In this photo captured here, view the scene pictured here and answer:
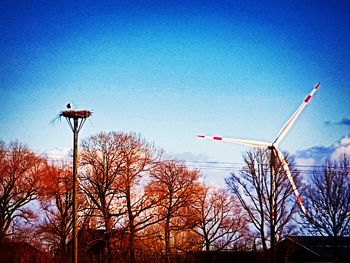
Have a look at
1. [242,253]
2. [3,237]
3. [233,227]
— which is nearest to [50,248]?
[3,237]

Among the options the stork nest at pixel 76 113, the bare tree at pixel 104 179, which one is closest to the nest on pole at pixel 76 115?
the stork nest at pixel 76 113

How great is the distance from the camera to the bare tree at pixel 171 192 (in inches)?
1811

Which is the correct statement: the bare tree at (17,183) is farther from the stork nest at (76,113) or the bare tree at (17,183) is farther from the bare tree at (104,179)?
the stork nest at (76,113)

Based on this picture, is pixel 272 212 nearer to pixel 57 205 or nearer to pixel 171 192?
pixel 171 192

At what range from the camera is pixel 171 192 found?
154ft

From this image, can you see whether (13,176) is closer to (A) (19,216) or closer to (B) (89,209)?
(A) (19,216)

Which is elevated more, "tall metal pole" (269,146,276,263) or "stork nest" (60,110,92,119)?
"stork nest" (60,110,92,119)

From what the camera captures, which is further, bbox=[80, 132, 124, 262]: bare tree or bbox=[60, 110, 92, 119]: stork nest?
bbox=[80, 132, 124, 262]: bare tree

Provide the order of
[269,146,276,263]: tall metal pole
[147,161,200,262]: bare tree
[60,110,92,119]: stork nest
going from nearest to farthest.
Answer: [60,110,92,119]: stork nest, [269,146,276,263]: tall metal pole, [147,161,200,262]: bare tree

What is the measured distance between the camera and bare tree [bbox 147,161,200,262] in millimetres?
46000

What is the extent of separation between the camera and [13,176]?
174 feet

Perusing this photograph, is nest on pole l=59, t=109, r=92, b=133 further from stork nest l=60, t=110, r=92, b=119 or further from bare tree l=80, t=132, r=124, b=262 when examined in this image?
bare tree l=80, t=132, r=124, b=262

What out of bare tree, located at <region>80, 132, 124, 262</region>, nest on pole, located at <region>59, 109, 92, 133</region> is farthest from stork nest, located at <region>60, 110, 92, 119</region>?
bare tree, located at <region>80, 132, 124, 262</region>

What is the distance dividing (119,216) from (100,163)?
4688 mm
